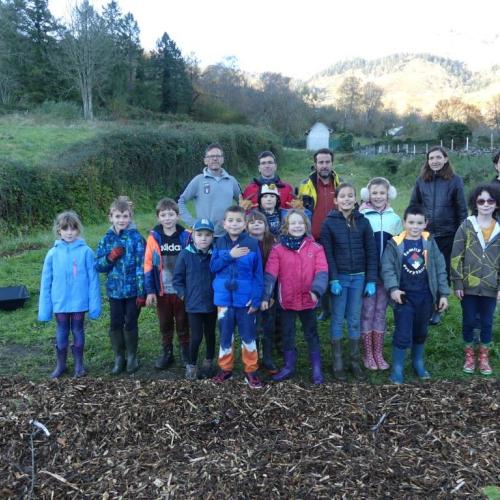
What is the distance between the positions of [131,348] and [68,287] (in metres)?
0.92

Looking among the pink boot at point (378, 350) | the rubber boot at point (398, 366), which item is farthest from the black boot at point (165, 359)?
the rubber boot at point (398, 366)

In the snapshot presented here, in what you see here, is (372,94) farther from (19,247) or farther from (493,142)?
(19,247)

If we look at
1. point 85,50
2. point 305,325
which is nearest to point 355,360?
point 305,325

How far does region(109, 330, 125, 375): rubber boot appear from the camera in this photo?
504cm

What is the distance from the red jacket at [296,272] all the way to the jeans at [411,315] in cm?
83

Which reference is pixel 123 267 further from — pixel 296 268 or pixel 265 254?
pixel 296 268

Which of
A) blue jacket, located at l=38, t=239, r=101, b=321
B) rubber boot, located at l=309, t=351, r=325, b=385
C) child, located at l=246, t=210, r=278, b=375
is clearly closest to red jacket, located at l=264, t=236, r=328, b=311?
child, located at l=246, t=210, r=278, b=375

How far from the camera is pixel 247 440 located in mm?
3480

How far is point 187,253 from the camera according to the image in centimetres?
463

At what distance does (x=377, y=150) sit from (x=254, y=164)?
1807 cm

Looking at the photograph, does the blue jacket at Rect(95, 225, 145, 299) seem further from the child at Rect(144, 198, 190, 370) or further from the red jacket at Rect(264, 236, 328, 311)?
the red jacket at Rect(264, 236, 328, 311)

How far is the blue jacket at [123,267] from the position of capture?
4.88 m

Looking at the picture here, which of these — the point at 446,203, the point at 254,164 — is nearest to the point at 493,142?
the point at 254,164

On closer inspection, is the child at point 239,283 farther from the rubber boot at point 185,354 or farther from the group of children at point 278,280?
the rubber boot at point 185,354
